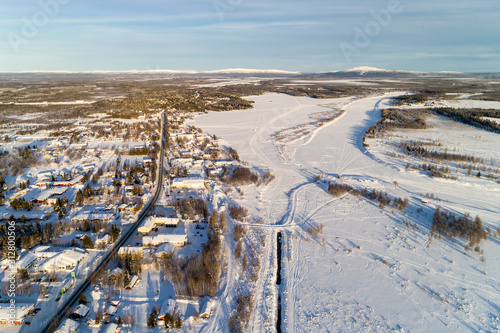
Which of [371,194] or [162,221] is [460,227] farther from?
[162,221]

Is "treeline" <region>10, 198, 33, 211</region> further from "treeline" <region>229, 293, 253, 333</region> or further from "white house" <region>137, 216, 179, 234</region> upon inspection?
"treeline" <region>229, 293, 253, 333</region>

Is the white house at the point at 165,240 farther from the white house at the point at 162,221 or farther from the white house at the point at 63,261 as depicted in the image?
the white house at the point at 63,261

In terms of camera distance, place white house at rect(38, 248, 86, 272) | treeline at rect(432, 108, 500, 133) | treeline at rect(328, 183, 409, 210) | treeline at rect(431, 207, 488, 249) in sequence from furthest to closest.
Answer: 1. treeline at rect(432, 108, 500, 133)
2. treeline at rect(328, 183, 409, 210)
3. treeline at rect(431, 207, 488, 249)
4. white house at rect(38, 248, 86, 272)

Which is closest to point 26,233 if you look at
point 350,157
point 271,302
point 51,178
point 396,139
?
point 51,178

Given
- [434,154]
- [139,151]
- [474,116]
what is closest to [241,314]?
[139,151]

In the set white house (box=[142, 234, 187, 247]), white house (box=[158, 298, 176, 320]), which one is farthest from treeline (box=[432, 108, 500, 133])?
white house (box=[158, 298, 176, 320])

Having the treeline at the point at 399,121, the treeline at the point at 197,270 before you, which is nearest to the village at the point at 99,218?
the treeline at the point at 197,270
